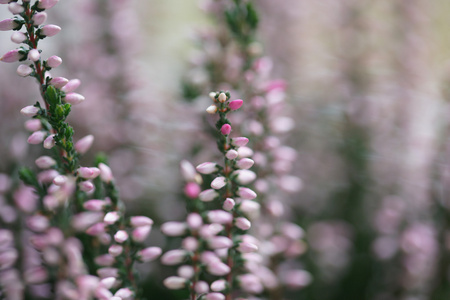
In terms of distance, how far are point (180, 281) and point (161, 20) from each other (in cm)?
109

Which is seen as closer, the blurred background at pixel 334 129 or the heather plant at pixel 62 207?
the heather plant at pixel 62 207

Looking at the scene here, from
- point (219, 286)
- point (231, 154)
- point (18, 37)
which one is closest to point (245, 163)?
point (231, 154)

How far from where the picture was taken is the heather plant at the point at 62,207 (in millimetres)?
417

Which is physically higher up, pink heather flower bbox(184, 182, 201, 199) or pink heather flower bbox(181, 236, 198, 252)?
pink heather flower bbox(184, 182, 201, 199)

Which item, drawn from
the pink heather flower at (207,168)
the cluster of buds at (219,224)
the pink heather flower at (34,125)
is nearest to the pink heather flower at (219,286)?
the cluster of buds at (219,224)

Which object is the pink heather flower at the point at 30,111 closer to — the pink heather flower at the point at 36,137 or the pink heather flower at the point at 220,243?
the pink heather flower at the point at 36,137

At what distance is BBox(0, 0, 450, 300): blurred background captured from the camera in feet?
2.52

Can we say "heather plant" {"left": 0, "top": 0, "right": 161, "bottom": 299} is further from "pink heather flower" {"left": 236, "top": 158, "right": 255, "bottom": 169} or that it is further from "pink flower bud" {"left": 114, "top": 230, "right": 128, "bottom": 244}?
"pink heather flower" {"left": 236, "top": 158, "right": 255, "bottom": 169}

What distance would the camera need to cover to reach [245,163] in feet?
1.42

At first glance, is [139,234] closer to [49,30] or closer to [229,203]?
[229,203]

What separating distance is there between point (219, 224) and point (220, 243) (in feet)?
0.06

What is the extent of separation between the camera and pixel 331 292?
2.77ft

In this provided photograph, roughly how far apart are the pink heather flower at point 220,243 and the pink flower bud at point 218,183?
6 cm

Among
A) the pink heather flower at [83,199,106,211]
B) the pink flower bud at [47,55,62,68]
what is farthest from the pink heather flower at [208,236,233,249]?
the pink flower bud at [47,55,62,68]
